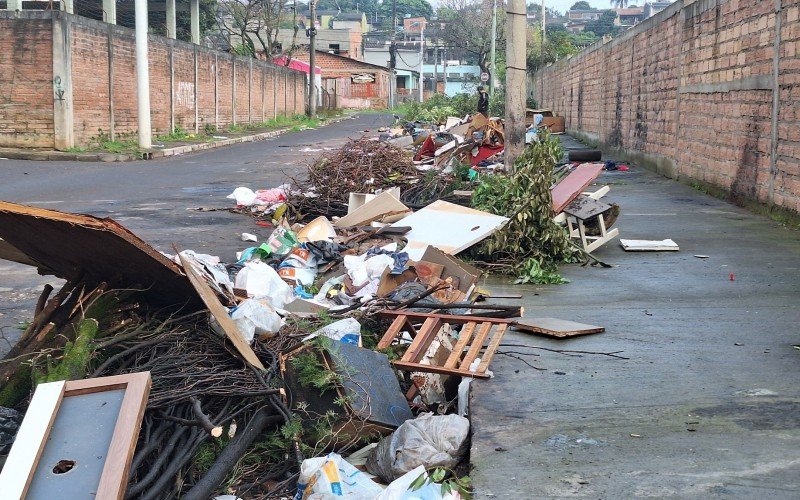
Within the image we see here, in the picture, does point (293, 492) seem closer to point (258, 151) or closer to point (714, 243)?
point (714, 243)

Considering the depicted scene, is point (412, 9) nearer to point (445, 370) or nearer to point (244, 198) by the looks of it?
point (244, 198)

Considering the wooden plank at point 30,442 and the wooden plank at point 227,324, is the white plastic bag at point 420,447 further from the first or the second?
the wooden plank at point 30,442

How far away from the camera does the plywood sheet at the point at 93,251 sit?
3883 millimetres

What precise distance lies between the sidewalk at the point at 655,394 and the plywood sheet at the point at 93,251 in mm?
1681

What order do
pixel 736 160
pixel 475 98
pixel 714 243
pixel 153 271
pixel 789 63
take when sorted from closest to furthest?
1. pixel 153 271
2. pixel 714 243
3. pixel 789 63
4. pixel 736 160
5. pixel 475 98

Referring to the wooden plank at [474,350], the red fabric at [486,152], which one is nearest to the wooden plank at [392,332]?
the wooden plank at [474,350]

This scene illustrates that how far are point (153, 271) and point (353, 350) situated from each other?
1073 mm

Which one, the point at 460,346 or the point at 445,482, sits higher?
the point at 460,346

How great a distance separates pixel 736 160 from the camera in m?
12.5

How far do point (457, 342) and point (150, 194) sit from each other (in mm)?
10054

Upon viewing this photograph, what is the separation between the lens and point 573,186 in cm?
923

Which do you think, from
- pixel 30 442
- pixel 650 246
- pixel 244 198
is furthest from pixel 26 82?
pixel 30 442

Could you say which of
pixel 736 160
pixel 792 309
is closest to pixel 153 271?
pixel 792 309

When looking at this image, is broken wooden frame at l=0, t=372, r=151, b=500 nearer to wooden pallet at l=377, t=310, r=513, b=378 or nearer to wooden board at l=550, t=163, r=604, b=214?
wooden pallet at l=377, t=310, r=513, b=378
